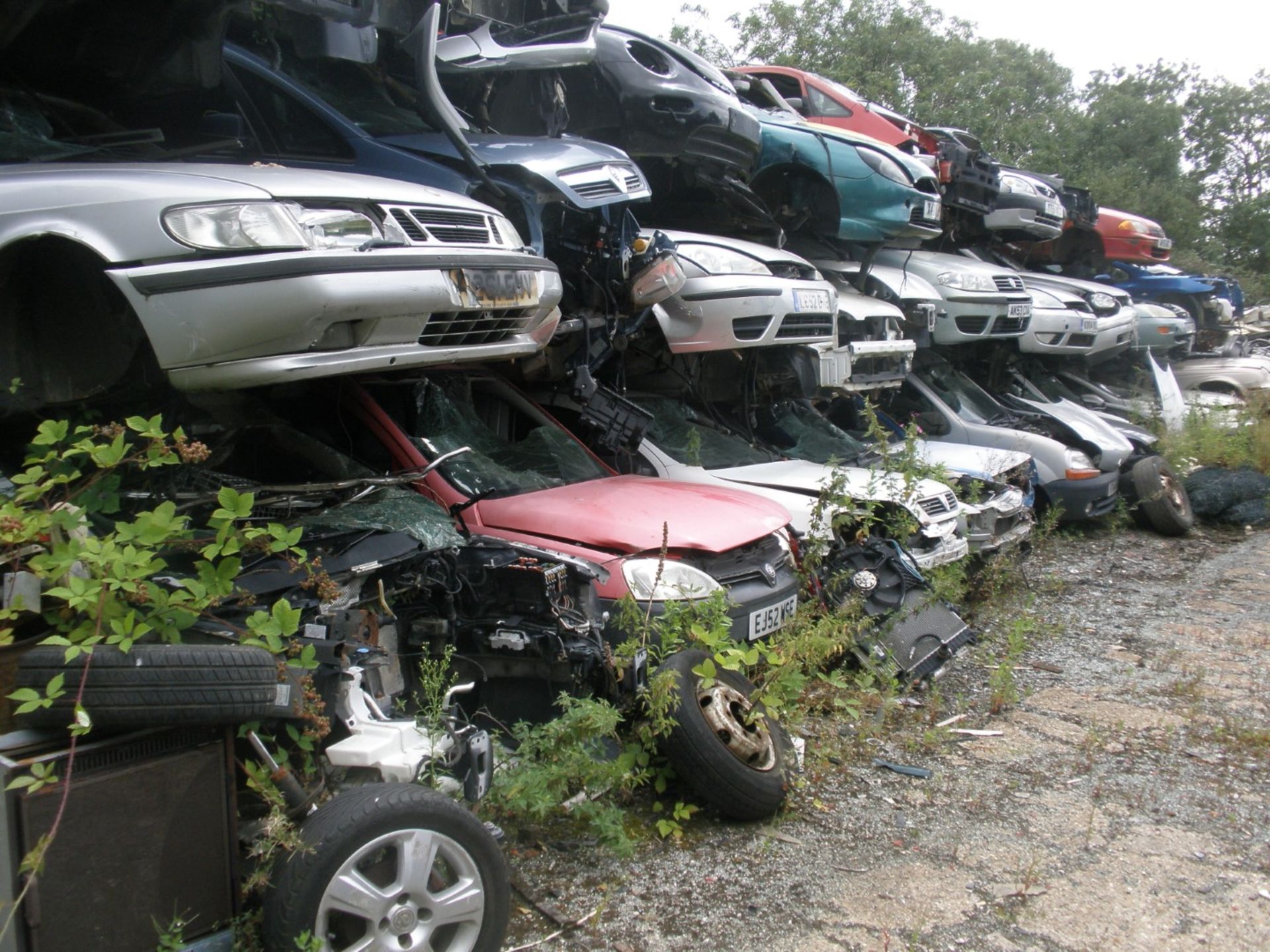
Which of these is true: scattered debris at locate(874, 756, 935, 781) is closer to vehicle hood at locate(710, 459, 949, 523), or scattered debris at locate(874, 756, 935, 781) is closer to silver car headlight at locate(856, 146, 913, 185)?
vehicle hood at locate(710, 459, 949, 523)

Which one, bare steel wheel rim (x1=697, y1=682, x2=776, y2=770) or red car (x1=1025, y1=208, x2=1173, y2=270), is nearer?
bare steel wheel rim (x1=697, y1=682, x2=776, y2=770)

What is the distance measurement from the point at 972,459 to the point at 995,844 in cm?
447

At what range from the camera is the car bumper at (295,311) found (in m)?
3.59

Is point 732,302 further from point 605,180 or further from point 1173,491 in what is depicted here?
point 1173,491

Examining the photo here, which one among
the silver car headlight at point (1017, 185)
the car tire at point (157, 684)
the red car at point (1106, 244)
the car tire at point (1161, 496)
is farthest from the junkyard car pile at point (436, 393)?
the red car at point (1106, 244)

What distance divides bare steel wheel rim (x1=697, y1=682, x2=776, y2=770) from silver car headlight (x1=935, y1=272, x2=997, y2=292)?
747cm

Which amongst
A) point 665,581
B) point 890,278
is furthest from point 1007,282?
point 665,581

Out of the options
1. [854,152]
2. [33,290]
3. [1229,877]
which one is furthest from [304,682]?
[854,152]

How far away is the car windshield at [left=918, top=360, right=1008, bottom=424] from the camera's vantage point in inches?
397

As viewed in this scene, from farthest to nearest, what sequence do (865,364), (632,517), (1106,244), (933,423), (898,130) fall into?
(1106,244)
(898,130)
(933,423)
(865,364)
(632,517)

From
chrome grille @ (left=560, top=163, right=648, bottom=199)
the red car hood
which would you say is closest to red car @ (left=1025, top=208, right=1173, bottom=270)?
chrome grille @ (left=560, top=163, right=648, bottom=199)

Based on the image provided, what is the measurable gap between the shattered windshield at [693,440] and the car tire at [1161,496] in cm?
466

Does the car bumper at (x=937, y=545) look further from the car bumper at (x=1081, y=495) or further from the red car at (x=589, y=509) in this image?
the car bumper at (x=1081, y=495)

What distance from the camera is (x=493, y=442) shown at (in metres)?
A: 5.55
